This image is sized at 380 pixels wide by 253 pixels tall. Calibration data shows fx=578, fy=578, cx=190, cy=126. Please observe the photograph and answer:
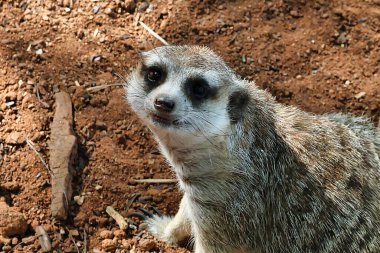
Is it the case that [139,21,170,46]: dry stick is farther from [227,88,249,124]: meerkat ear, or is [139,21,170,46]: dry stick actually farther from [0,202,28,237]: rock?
[0,202,28,237]: rock

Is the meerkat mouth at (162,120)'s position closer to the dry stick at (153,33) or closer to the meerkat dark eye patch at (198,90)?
the meerkat dark eye patch at (198,90)

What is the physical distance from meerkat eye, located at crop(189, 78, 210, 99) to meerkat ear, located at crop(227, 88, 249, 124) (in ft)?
0.42

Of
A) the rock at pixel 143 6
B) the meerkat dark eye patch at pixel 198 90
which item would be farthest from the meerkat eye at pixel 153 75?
the rock at pixel 143 6

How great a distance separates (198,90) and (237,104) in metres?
0.20

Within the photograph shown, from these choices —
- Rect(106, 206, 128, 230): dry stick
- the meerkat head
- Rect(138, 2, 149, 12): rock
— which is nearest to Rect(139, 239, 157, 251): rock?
Rect(106, 206, 128, 230): dry stick

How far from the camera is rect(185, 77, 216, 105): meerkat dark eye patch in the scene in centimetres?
242

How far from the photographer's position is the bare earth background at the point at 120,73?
3154mm

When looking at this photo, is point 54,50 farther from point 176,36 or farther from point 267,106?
point 267,106

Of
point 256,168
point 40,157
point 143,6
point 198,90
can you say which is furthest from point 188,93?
point 143,6

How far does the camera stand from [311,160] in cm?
268

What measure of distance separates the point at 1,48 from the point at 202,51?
1556 mm

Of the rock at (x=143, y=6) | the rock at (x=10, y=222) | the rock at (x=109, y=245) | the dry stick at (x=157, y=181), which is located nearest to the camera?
the rock at (x=10, y=222)

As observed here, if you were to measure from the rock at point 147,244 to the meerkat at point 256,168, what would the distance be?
427mm

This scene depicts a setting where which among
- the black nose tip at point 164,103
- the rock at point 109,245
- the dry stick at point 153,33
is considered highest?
the dry stick at point 153,33
